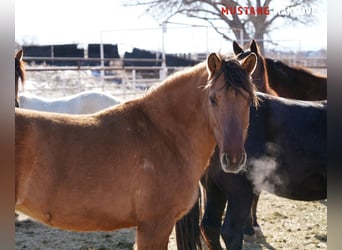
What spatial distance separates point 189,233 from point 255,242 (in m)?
1.52

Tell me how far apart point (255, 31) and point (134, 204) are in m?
10.1

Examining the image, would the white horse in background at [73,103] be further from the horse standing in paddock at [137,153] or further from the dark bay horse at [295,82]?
the horse standing in paddock at [137,153]

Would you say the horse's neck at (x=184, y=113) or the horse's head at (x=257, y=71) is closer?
the horse's neck at (x=184, y=113)

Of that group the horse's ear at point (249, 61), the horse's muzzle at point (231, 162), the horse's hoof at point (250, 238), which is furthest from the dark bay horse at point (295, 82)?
the horse's muzzle at point (231, 162)

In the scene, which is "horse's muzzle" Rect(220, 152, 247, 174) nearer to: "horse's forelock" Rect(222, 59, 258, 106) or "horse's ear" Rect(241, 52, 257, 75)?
"horse's forelock" Rect(222, 59, 258, 106)

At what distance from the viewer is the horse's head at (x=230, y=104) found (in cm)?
243

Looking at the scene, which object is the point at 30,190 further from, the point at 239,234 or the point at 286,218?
the point at 286,218

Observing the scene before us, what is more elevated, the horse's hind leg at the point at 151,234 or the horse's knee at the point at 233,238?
the horse's hind leg at the point at 151,234

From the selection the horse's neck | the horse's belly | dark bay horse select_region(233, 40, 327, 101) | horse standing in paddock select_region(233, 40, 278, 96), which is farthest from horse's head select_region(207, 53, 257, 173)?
dark bay horse select_region(233, 40, 327, 101)

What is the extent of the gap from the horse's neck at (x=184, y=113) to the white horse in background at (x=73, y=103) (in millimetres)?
4623

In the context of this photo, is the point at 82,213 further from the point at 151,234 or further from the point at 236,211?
the point at 236,211

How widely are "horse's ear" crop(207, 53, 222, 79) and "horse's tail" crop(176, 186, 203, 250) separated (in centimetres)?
133

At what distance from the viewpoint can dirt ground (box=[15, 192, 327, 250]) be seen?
430 centimetres

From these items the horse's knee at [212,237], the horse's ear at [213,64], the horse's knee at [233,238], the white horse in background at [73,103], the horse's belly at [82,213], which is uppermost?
the horse's ear at [213,64]
